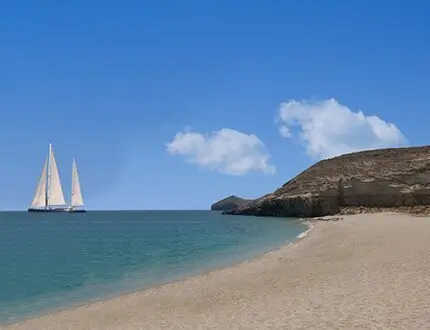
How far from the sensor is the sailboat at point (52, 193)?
158475 mm

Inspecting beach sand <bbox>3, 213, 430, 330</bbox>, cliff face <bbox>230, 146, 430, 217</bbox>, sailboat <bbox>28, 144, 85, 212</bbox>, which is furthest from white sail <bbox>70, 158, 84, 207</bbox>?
beach sand <bbox>3, 213, 430, 330</bbox>

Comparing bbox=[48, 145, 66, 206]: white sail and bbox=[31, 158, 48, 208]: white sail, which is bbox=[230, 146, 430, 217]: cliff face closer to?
bbox=[48, 145, 66, 206]: white sail

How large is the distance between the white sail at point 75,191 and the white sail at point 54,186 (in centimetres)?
558

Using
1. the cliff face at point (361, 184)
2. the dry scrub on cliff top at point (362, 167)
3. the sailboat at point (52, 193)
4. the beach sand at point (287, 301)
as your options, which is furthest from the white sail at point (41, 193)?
the beach sand at point (287, 301)

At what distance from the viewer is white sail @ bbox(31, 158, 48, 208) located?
15975 cm

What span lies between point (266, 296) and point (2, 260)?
1120 inches

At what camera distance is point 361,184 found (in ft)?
323

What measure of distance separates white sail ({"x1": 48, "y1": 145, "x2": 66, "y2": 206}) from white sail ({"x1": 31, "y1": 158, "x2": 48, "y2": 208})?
6.43 ft

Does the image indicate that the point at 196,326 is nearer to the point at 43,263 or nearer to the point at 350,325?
the point at 350,325

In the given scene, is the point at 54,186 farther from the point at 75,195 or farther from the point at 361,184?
the point at 361,184

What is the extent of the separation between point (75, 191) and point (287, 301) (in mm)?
165598

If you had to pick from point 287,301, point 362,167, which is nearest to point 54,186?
point 362,167

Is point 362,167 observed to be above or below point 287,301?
above

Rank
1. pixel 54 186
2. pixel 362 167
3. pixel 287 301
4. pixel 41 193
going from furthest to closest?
pixel 41 193 < pixel 54 186 < pixel 362 167 < pixel 287 301
